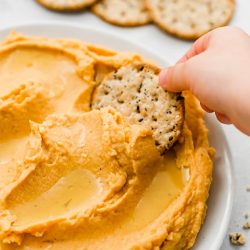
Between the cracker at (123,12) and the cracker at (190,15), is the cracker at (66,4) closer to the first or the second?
the cracker at (123,12)

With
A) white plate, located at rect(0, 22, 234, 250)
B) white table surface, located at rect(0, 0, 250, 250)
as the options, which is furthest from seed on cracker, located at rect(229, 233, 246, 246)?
white table surface, located at rect(0, 0, 250, 250)

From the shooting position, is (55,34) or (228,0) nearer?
(55,34)

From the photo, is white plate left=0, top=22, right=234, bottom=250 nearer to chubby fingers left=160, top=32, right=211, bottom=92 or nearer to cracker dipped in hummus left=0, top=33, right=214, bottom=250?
cracker dipped in hummus left=0, top=33, right=214, bottom=250

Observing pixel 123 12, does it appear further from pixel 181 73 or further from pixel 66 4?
pixel 181 73

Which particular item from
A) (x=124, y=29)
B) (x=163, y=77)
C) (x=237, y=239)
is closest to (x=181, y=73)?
(x=163, y=77)

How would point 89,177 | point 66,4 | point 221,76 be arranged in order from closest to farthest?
point 221,76, point 89,177, point 66,4

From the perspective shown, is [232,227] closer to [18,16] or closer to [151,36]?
[151,36]

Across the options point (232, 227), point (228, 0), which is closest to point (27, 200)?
point (232, 227)

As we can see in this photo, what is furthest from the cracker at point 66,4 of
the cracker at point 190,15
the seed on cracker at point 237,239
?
the seed on cracker at point 237,239
